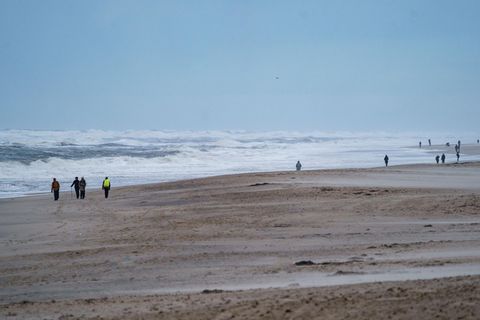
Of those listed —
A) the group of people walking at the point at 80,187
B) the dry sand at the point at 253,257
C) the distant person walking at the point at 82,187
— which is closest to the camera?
the dry sand at the point at 253,257

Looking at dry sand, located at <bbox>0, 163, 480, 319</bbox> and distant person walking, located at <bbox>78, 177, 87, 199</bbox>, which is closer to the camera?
dry sand, located at <bbox>0, 163, 480, 319</bbox>

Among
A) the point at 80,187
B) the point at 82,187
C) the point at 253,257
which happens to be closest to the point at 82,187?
the point at 82,187

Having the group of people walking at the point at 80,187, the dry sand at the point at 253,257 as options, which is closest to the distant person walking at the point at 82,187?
the group of people walking at the point at 80,187

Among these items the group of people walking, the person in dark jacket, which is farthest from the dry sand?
the person in dark jacket

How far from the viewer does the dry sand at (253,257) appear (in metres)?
7.69

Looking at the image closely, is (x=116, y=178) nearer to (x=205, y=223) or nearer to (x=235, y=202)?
(x=235, y=202)

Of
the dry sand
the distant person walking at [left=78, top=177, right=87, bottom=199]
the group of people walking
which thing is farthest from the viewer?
the distant person walking at [left=78, top=177, right=87, bottom=199]

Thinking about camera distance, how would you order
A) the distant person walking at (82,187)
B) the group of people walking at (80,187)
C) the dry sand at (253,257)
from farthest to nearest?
the distant person walking at (82,187) < the group of people walking at (80,187) < the dry sand at (253,257)

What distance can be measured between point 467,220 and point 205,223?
725cm

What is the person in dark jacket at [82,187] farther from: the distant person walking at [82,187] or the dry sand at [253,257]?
the dry sand at [253,257]

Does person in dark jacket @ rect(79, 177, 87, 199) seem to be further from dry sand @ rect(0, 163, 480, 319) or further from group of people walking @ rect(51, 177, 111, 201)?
dry sand @ rect(0, 163, 480, 319)

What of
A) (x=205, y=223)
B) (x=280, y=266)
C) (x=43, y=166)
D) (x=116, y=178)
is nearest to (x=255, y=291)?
(x=280, y=266)

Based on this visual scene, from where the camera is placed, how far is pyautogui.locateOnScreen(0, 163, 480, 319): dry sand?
769cm

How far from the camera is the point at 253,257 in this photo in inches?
464
